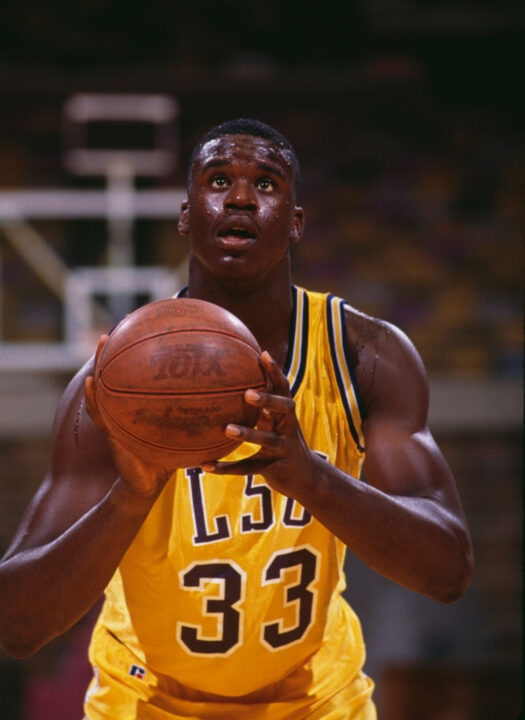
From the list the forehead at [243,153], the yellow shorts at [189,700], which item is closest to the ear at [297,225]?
the forehead at [243,153]

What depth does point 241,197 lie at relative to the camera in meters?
2.01

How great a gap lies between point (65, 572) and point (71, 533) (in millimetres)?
78

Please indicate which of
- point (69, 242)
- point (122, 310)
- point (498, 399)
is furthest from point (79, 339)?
point (498, 399)

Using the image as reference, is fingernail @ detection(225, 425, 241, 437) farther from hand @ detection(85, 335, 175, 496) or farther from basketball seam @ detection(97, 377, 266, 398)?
hand @ detection(85, 335, 175, 496)

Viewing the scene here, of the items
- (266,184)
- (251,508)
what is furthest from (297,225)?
(251,508)

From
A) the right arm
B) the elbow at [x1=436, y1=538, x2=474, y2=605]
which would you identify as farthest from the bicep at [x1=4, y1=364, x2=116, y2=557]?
the elbow at [x1=436, y1=538, x2=474, y2=605]

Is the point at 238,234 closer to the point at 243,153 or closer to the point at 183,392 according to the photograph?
the point at 243,153

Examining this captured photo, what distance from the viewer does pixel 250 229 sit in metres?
2.01

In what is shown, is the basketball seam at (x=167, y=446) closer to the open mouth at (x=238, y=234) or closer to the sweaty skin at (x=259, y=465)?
the sweaty skin at (x=259, y=465)

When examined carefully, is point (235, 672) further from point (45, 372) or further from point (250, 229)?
point (45, 372)

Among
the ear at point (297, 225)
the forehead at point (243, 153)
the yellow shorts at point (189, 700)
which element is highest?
the forehead at point (243, 153)

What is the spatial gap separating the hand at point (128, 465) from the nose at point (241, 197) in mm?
501

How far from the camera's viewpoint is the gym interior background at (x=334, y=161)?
7.26 meters

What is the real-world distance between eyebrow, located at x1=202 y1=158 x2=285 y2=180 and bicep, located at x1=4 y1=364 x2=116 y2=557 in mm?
593
